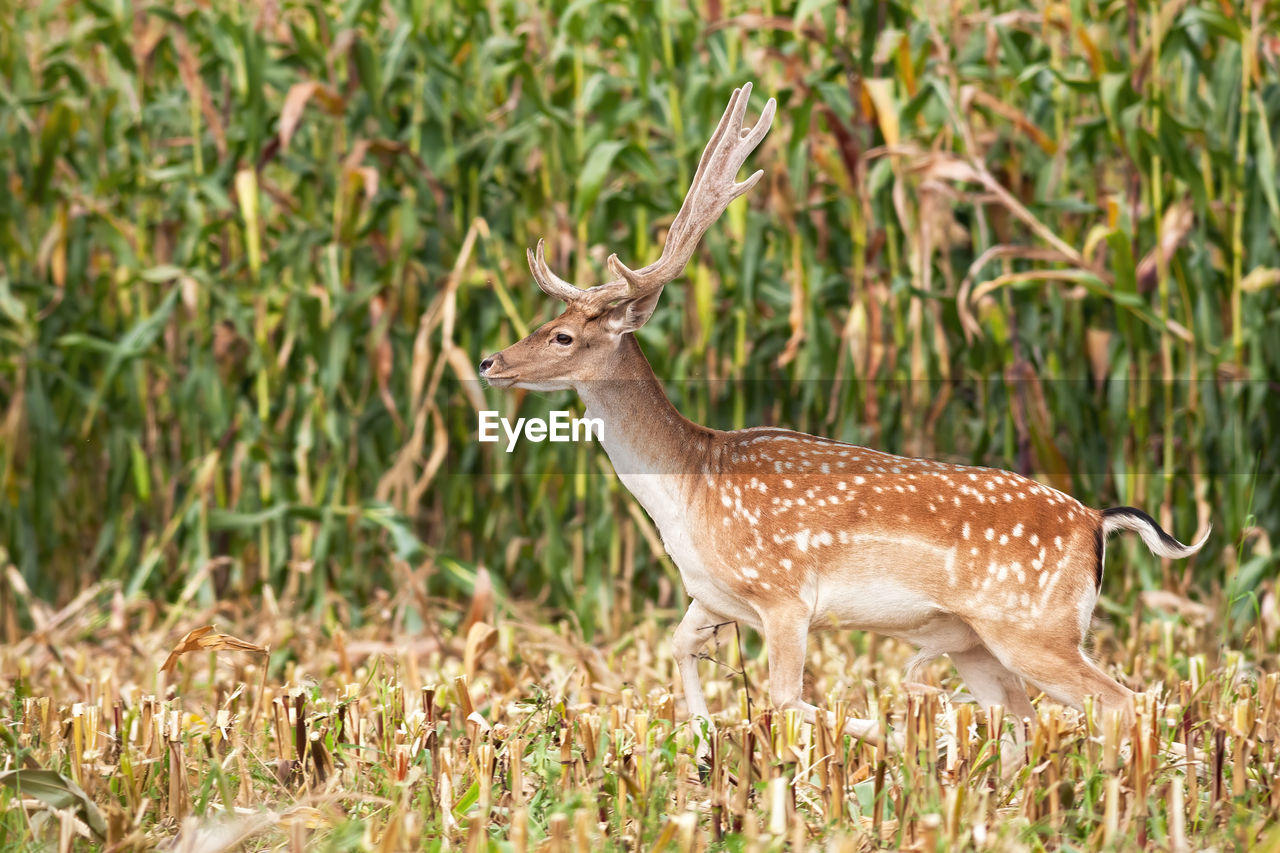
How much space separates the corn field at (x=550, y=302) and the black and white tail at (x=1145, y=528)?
106cm

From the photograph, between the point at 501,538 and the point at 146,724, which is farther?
the point at 501,538

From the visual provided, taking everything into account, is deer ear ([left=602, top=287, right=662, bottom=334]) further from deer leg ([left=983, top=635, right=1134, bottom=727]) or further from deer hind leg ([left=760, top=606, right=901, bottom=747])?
deer leg ([left=983, top=635, right=1134, bottom=727])

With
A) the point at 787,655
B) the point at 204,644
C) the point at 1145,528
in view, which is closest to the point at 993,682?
the point at 1145,528

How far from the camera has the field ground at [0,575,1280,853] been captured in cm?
313

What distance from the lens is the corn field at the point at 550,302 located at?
6012 mm

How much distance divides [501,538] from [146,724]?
125 inches

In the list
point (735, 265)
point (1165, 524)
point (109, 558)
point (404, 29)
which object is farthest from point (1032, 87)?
point (109, 558)

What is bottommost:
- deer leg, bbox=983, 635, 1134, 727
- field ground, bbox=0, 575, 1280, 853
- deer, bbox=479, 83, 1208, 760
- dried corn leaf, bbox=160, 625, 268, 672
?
field ground, bbox=0, 575, 1280, 853

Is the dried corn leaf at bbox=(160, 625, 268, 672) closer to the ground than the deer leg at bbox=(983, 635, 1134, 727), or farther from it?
closer to the ground

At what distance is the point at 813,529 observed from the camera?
13.1 feet

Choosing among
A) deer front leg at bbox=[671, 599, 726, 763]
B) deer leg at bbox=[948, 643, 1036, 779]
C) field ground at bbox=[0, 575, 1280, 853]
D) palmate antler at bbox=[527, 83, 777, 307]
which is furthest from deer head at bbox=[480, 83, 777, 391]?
deer leg at bbox=[948, 643, 1036, 779]

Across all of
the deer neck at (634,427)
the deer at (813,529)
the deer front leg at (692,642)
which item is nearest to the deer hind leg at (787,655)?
the deer at (813,529)

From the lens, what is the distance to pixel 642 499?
4.13m

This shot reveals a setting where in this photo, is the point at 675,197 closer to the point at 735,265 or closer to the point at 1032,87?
the point at 735,265
